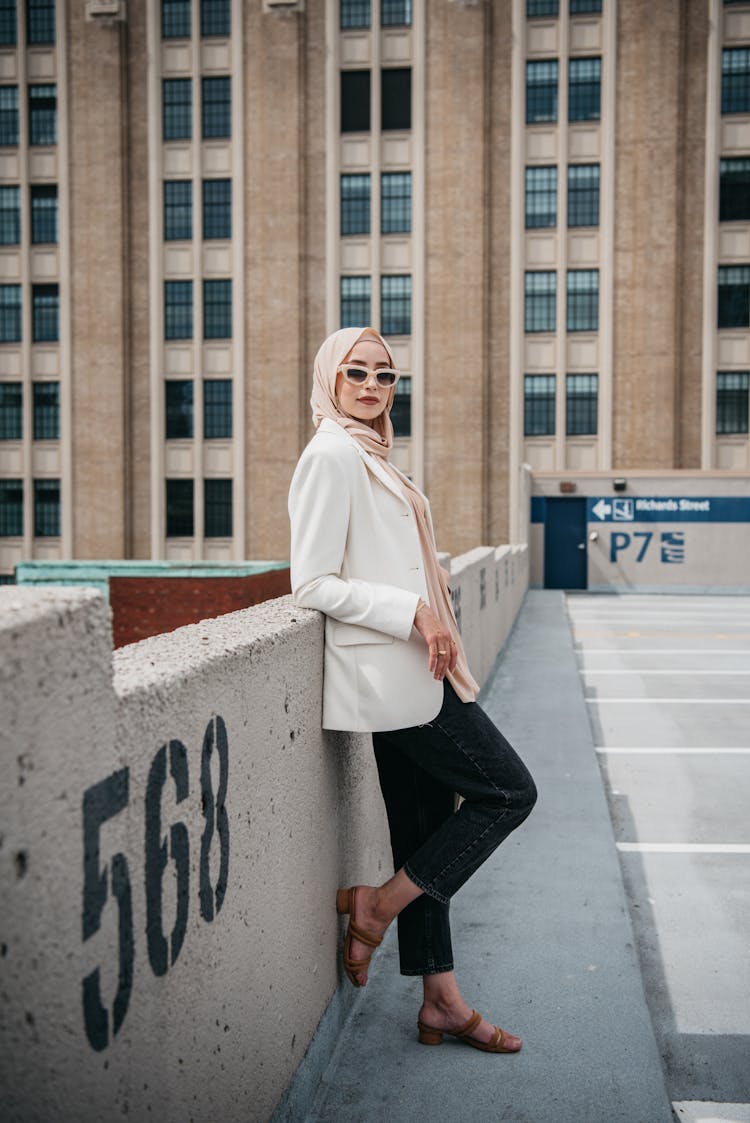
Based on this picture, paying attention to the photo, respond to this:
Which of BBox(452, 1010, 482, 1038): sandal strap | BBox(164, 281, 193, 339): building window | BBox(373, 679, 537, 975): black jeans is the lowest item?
BBox(452, 1010, 482, 1038): sandal strap

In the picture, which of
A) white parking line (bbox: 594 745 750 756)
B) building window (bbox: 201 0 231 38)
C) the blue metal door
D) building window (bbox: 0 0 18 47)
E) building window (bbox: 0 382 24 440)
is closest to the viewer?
white parking line (bbox: 594 745 750 756)

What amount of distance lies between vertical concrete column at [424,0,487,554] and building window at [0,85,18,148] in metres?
16.4

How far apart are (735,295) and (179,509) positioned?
2271cm

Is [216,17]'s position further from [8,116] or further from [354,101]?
[8,116]

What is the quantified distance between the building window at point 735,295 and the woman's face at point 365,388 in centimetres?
3629

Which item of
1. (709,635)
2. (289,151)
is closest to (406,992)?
(709,635)

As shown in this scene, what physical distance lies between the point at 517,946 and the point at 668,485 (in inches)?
1027

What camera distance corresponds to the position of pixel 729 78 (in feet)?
117

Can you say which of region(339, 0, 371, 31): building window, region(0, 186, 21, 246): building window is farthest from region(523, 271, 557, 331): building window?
region(0, 186, 21, 246): building window

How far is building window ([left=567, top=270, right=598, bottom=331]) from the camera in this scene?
36781 mm

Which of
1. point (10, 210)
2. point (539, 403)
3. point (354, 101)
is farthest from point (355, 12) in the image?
point (539, 403)

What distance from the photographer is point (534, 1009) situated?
11.7 feet

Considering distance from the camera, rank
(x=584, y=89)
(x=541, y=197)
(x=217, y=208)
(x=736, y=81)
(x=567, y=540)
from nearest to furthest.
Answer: (x=567, y=540)
(x=736, y=81)
(x=584, y=89)
(x=541, y=197)
(x=217, y=208)

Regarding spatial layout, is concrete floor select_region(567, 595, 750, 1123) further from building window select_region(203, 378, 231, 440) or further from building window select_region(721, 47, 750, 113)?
building window select_region(721, 47, 750, 113)
